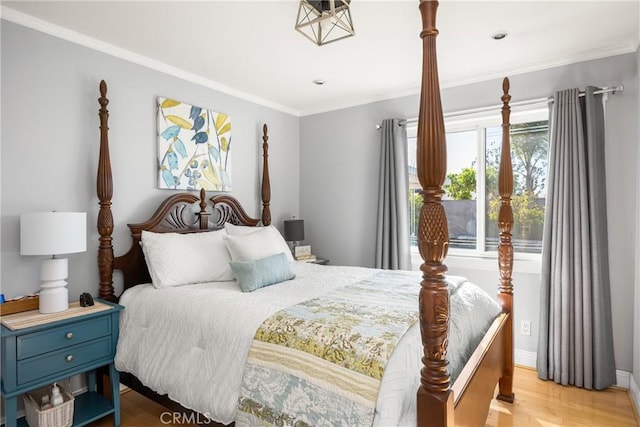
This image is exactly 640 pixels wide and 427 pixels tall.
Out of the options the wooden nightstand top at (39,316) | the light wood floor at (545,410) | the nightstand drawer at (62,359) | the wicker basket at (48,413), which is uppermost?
the wooden nightstand top at (39,316)

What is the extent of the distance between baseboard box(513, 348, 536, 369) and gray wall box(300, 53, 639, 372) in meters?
0.04

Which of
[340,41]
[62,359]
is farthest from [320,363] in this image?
[340,41]

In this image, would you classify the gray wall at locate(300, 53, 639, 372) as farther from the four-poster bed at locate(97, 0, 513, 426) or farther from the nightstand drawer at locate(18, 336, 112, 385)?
the nightstand drawer at locate(18, 336, 112, 385)

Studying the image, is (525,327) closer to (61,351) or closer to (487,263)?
(487,263)

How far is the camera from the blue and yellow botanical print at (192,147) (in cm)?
303

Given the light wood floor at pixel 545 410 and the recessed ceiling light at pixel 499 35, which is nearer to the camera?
the light wood floor at pixel 545 410

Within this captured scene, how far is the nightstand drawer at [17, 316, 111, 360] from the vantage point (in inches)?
74.4

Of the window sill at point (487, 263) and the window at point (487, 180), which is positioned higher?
the window at point (487, 180)

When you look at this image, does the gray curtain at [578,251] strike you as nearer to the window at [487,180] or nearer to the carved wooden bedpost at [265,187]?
the window at [487,180]

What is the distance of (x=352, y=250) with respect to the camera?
411 centimetres

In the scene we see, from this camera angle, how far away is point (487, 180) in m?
3.47

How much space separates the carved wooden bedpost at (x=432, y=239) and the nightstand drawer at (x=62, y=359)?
6.32ft

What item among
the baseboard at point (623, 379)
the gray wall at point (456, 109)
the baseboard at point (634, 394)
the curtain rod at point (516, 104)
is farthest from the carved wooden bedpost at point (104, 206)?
the baseboard at point (623, 379)

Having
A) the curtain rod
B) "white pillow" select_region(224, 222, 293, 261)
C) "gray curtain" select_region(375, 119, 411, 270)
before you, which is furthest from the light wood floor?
the curtain rod
